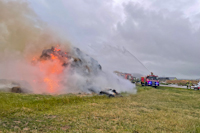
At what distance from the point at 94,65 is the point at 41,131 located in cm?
2455

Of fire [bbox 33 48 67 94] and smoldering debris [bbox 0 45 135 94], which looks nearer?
smoldering debris [bbox 0 45 135 94]

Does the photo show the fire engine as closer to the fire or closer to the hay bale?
the fire

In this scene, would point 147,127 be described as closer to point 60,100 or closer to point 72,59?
point 60,100

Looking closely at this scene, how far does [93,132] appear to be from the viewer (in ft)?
24.2

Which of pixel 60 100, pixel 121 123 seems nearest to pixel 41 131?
pixel 121 123

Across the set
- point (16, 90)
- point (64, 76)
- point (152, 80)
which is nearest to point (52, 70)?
point (64, 76)

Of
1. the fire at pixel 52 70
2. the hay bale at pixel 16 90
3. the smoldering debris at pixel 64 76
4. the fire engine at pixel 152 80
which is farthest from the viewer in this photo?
the fire engine at pixel 152 80

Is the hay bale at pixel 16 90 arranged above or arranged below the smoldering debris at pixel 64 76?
below

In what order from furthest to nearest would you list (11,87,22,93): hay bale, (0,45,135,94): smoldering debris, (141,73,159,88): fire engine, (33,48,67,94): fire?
(141,73,159,88): fire engine → (33,48,67,94): fire → (0,45,135,94): smoldering debris → (11,87,22,93): hay bale

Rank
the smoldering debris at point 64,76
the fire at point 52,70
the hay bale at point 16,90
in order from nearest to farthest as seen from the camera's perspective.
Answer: the hay bale at point 16,90 → the smoldering debris at point 64,76 → the fire at point 52,70

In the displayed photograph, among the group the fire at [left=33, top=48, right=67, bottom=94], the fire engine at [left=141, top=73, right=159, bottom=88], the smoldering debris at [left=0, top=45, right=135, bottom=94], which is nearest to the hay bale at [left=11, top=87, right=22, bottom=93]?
the smoldering debris at [left=0, top=45, right=135, bottom=94]

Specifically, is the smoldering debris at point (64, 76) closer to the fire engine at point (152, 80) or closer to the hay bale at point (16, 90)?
the hay bale at point (16, 90)

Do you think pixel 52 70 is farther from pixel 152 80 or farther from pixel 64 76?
pixel 152 80

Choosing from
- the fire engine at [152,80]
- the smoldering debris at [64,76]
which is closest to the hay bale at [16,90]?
the smoldering debris at [64,76]
